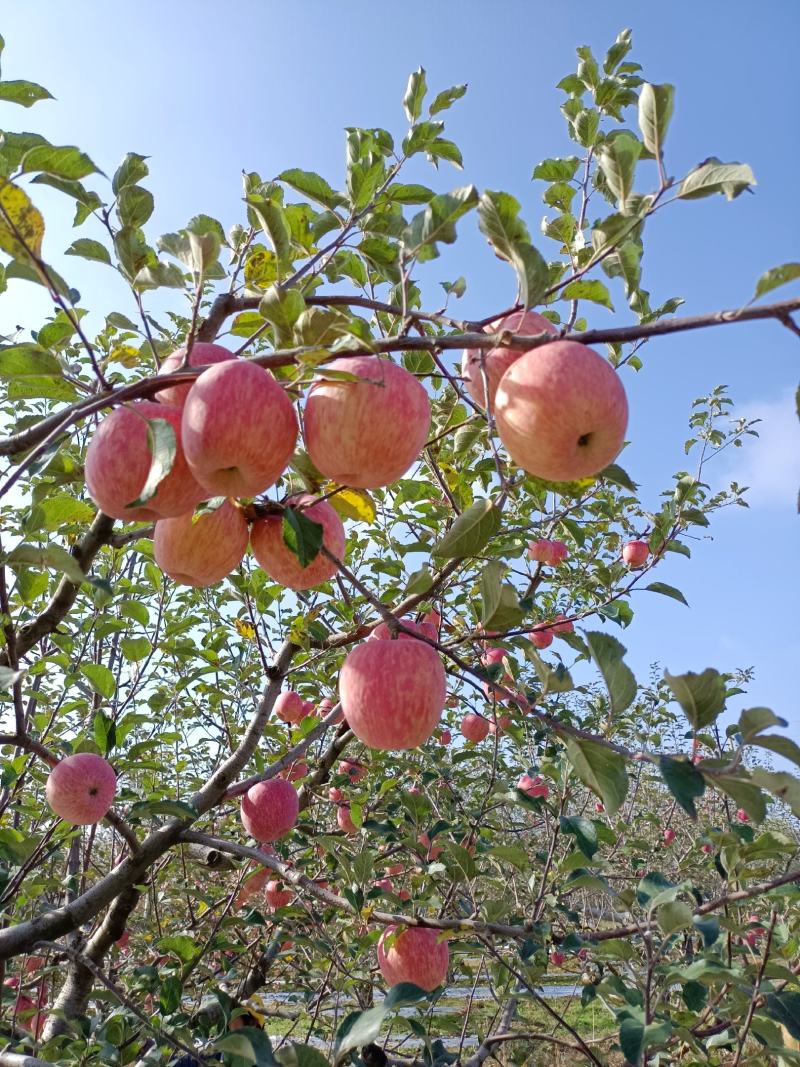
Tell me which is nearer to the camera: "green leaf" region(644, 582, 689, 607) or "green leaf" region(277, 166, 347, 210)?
"green leaf" region(277, 166, 347, 210)

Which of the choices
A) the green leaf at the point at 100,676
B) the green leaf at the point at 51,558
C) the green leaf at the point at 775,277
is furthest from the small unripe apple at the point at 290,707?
the green leaf at the point at 775,277

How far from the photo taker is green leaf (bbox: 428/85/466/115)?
2303 mm

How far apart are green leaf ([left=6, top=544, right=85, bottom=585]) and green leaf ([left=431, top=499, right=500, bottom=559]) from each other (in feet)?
2.16

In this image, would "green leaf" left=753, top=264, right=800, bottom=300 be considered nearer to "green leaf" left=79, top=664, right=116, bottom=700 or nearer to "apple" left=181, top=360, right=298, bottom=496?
"apple" left=181, top=360, right=298, bottom=496

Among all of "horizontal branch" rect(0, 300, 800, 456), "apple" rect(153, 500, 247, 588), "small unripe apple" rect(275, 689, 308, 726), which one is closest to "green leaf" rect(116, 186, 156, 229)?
"horizontal branch" rect(0, 300, 800, 456)

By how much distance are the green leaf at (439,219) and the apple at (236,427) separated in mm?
359

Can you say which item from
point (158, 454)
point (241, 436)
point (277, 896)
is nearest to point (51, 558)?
point (158, 454)

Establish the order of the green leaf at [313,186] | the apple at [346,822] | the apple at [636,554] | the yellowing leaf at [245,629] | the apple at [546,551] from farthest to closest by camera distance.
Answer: the apple at [636,554], the apple at [346,822], the apple at [546,551], the yellowing leaf at [245,629], the green leaf at [313,186]

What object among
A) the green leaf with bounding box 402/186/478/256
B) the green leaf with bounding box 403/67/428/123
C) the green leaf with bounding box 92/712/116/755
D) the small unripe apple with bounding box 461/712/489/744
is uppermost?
the green leaf with bounding box 403/67/428/123

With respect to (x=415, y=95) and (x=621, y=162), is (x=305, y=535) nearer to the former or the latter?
(x=621, y=162)

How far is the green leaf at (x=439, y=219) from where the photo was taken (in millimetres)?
1224

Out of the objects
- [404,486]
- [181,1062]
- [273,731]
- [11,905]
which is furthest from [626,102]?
[11,905]

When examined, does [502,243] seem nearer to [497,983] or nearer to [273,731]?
[497,983]

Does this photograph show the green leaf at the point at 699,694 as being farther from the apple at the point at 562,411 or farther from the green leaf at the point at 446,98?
the green leaf at the point at 446,98
